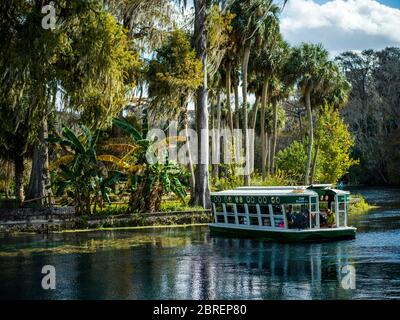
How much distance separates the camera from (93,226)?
1571 inches

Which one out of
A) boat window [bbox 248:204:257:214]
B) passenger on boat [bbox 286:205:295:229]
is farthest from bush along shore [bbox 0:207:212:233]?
passenger on boat [bbox 286:205:295:229]

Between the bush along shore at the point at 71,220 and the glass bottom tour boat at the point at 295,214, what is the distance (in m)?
8.20

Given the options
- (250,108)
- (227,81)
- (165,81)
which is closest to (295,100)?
(250,108)

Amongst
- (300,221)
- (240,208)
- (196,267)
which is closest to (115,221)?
(240,208)

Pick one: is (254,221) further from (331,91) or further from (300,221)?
(331,91)

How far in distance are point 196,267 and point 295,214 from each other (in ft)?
26.2

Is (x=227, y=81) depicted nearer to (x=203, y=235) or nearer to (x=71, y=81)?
(x=71, y=81)

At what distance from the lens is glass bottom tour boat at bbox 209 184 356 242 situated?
3128cm

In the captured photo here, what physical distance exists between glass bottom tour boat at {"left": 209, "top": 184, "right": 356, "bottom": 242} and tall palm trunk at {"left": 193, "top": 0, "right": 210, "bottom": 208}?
37.8 feet

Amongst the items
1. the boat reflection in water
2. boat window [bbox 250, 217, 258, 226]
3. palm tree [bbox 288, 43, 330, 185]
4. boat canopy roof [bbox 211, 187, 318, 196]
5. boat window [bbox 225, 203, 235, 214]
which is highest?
palm tree [bbox 288, 43, 330, 185]

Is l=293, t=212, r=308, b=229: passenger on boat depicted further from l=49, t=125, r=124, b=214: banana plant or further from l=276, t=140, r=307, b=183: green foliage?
l=276, t=140, r=307, b=183: green foliage

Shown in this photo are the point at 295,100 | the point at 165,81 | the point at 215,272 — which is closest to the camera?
the point at 215,272

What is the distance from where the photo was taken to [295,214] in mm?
31609
